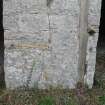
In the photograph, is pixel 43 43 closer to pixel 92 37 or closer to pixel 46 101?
pixel 92 37

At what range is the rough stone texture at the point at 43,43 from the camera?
169 inches

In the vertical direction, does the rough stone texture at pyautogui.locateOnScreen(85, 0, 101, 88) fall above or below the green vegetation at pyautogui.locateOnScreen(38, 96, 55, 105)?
above

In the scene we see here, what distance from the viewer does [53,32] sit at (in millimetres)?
4355

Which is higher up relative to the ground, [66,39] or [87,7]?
[87,7]

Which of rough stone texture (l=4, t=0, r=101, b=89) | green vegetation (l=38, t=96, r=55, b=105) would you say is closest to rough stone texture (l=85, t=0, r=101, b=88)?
rough stone texture (l=4, t=0, r=101, b=89)

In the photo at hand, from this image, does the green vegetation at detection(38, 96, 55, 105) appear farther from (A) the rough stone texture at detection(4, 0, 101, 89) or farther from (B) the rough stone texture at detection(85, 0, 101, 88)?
(B) the rough stone texture at detection(85, 0, 101, 88)

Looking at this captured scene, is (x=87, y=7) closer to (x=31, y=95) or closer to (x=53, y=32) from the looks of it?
(x=53, y=32)

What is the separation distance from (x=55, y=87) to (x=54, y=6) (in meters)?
1.06

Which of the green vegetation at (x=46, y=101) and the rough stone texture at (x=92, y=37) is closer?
the green vegetation at (x=46, y=101)

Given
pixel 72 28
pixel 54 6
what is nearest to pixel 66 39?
pixel 72 28

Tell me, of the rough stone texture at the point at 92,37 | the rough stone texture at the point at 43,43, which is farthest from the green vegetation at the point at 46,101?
the rough stone texture at the point at 92,37

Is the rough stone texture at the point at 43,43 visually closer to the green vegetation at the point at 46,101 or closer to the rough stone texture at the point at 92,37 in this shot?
the rough stone texture at the point at 92,37

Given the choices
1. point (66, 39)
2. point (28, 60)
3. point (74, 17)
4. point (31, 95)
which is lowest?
point (31, 95)

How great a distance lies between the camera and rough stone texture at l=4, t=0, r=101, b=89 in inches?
169
